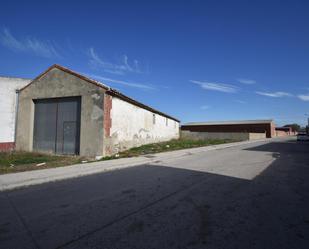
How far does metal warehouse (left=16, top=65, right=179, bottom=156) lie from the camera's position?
15836mm

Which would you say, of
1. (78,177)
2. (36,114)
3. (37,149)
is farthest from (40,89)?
(78,177)

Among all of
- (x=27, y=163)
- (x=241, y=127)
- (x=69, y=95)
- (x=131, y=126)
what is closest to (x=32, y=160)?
(x=27, y=163)

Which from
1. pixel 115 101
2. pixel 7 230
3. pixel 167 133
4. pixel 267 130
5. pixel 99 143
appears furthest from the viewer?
pixel 267 130

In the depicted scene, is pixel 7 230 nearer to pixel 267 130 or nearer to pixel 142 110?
pixel 142 110

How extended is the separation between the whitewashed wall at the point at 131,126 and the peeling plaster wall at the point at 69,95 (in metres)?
1.28

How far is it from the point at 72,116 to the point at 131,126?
4.97m

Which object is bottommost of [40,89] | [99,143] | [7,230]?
[7,230]

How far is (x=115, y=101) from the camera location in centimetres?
1719

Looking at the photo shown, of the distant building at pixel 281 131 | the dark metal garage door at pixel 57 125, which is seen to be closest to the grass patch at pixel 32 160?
the dark metal garage door at pixel 57 125

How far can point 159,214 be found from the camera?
508cm

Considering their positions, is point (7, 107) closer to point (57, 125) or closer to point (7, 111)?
point (7, 111)

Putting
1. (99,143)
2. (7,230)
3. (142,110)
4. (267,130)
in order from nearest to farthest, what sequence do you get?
(7,230), (99,143), (142,110), (267,130)

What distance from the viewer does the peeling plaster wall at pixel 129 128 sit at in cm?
1680

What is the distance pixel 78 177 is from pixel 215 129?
62653 mm
